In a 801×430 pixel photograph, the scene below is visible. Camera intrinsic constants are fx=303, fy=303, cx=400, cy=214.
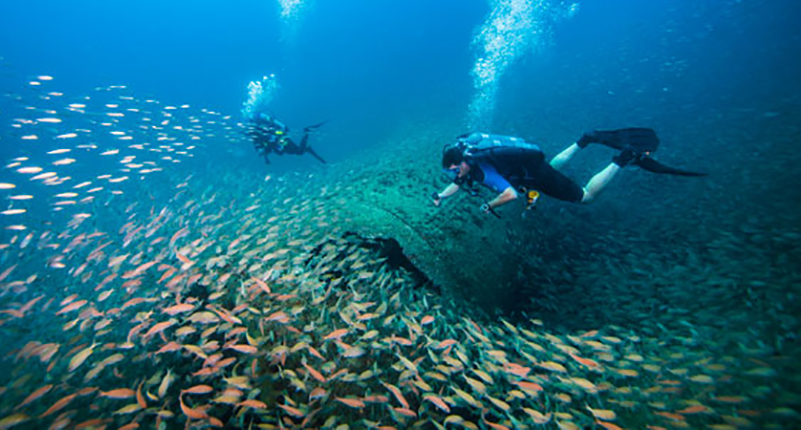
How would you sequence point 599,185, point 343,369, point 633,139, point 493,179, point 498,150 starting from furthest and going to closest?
point 633,139, point 599,185, point 498,150, point 493,179, point 343,369

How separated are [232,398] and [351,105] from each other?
2167 inches

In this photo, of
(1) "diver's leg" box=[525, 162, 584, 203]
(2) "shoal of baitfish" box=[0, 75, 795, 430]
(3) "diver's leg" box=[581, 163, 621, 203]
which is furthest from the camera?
(3) "diver's leg" box=[581, 163, 621, 203]

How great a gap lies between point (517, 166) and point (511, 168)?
12 centimetres

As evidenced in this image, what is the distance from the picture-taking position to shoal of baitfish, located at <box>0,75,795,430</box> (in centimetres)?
288

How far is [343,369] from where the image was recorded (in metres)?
3.30

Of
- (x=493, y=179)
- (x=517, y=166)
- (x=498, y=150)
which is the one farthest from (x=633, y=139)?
(x=493, y=179)

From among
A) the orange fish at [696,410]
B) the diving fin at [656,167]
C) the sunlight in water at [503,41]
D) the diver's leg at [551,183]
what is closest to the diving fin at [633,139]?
the diving fin at [656,167]

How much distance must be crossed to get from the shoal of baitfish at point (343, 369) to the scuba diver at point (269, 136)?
360 inches

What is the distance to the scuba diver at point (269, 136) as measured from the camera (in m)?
13.0

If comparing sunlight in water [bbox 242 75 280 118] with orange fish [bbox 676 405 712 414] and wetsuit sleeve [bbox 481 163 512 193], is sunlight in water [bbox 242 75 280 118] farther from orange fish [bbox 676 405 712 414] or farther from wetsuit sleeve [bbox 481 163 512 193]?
orange fish [bbox 676 405 712 414]

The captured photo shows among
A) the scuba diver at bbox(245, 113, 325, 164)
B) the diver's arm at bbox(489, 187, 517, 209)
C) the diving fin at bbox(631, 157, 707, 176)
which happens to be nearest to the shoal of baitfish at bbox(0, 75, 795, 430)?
the diver's arm at bbox(489, 187, 517, 209)

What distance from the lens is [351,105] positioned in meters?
53.1

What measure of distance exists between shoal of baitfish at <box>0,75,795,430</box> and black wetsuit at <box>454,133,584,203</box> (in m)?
2.07

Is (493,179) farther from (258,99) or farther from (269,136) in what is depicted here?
(258,99)
